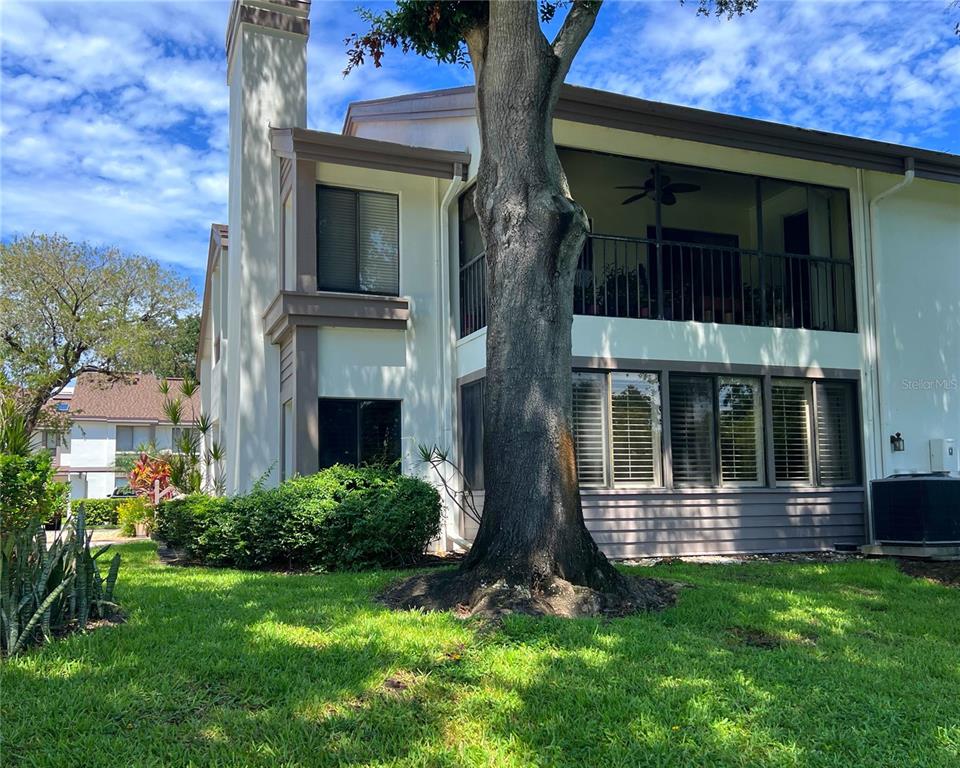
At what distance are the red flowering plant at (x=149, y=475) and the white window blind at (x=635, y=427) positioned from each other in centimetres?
1035

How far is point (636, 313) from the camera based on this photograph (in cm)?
Result: 1133

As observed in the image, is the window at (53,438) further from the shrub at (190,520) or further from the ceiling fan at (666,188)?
the ceiling fan at (666,188)

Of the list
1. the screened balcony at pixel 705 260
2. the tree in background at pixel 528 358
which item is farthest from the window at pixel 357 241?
the tree in background at pixel 528 358

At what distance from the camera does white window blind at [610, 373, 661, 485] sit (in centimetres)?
1078

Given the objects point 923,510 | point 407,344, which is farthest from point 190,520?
point 923,510

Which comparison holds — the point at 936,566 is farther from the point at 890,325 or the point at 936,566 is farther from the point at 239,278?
the point at 239,278

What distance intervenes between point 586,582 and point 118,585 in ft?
14.1

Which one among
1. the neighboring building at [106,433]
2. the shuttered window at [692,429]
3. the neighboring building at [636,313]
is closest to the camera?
the neighboring building at [636,313]

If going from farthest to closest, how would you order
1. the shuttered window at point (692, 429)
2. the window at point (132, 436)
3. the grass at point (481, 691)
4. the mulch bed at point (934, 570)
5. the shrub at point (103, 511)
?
the window at point (132, 436) < the shrub at point (103, 511) < the shuttered window at point (692, 429) < the mulch bed at point (934, 570) < the grass at point (481, 691)

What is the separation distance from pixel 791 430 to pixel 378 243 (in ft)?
21.8

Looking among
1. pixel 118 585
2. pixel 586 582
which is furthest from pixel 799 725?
pixel 118 585

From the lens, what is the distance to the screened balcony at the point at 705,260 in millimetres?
11391

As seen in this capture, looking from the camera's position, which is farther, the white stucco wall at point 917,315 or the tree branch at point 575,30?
the white stucco wall at point 917,315

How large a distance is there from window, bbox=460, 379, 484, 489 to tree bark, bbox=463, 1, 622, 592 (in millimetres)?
4364
